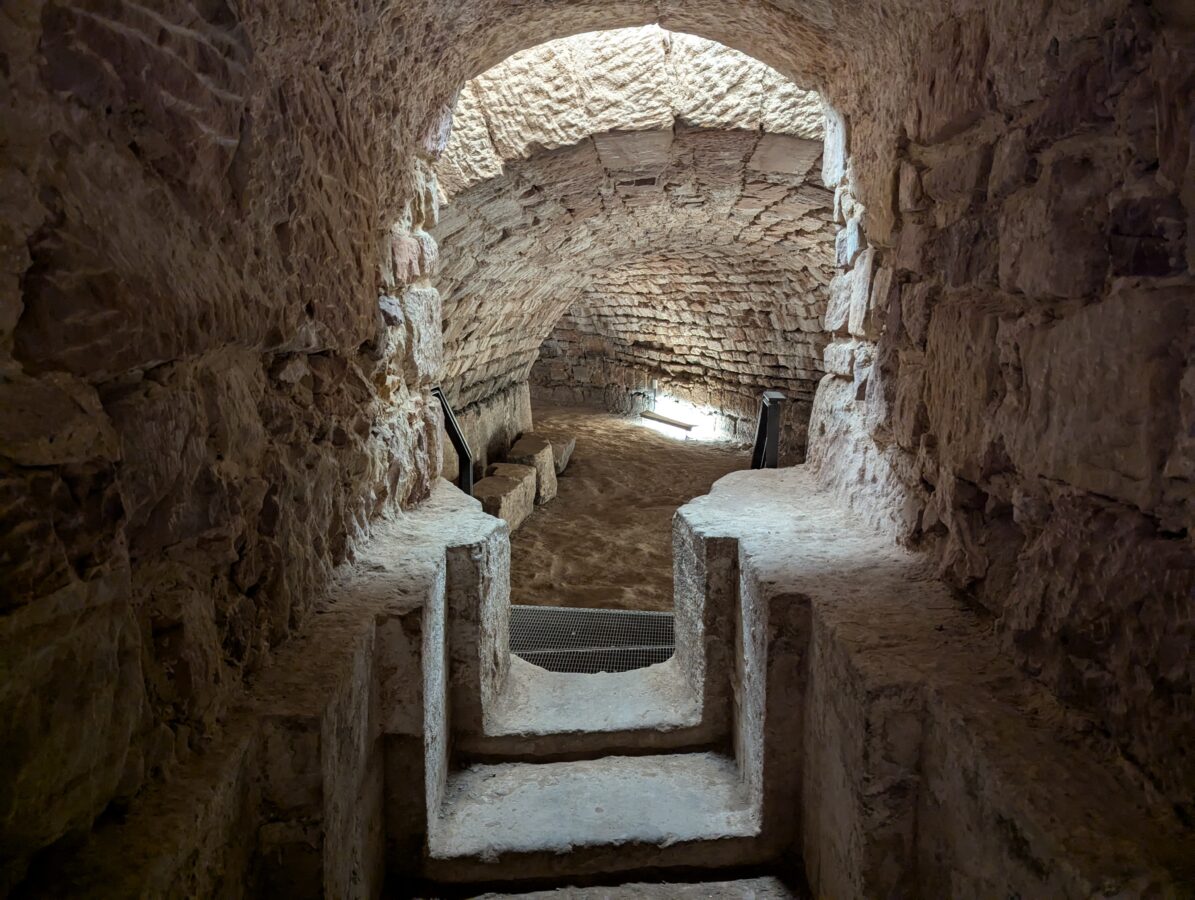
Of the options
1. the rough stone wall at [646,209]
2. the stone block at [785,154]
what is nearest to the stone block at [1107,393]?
the rough stone wall at [646,209]

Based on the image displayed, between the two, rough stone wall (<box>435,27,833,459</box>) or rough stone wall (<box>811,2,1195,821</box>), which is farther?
rough stone wall (<box>435,27,833,459</box>)

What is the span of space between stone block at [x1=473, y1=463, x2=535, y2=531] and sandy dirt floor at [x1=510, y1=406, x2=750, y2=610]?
0.13 metres

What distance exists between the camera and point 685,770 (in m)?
2.68

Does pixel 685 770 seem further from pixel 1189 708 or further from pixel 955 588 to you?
pixel 1189 708

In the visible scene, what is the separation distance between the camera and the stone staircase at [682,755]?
3.95ft

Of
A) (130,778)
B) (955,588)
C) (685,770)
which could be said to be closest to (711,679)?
(685,770)

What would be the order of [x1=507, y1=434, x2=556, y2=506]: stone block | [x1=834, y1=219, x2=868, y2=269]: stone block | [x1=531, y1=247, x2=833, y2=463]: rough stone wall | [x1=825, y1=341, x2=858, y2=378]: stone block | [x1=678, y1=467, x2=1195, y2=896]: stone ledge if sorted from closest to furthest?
[x1=678, y1=467, x2=1195, y2=896]: stone ledge < [x1=834, y1=219, x2=868, y2=269]: stone block < [x1=825, y1=341, x2=858, y2=378]: stone block < [x1=507, y1=434, x2=556, y2=506]: stone block < [x1=531, y1=247, x2=833, y2=463]: rough stone wall

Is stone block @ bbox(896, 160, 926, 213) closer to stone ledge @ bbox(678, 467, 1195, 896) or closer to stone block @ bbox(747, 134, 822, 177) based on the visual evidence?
stone ledge @ bbox(678, 467, 1195, 896)

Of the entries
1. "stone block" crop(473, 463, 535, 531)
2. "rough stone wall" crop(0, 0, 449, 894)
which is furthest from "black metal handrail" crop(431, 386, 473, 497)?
"rough stone wall" crop(0, 0, 449, 894)

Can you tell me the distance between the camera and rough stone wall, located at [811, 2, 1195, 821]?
1.14 m

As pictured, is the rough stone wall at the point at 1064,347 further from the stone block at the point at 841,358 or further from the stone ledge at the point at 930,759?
the stone block at the point at 841,358

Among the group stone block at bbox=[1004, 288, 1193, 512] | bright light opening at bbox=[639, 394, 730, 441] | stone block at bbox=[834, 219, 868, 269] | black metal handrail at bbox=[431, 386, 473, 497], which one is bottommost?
bright light opening at bbox=[639, 394, 730, 441]

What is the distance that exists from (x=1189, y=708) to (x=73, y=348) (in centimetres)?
151

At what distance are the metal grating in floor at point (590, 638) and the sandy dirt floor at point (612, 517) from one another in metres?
0.40
